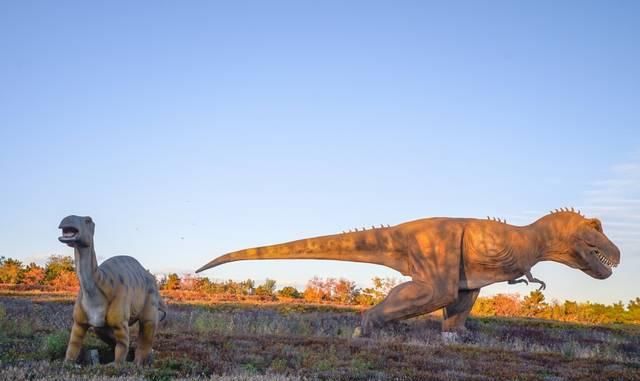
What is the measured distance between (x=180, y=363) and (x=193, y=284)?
2714cm

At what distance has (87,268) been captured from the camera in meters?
6.51

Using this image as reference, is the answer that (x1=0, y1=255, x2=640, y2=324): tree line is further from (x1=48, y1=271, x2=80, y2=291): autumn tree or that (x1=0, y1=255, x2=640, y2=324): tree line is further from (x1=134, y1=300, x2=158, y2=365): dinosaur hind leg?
(x1=134, y1=300, x2=158, y2=365): dinosaur hind leg

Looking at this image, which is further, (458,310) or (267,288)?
(267,288)

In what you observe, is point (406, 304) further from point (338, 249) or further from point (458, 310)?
point (338, 249)

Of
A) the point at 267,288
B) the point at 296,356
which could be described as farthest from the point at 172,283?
the point at 296,356

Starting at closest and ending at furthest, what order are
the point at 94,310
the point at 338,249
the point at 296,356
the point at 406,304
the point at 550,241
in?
the point at 94,310 < the point at 296,356 < the point at 406,304 < the point at 550,241 < the point at 338,249

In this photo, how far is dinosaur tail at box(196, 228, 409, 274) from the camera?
14867mm

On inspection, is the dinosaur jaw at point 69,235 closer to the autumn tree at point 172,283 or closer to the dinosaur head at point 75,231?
the dinosaur head at point 75,231

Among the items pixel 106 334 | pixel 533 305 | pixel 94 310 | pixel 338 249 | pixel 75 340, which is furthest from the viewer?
pixel 533 305

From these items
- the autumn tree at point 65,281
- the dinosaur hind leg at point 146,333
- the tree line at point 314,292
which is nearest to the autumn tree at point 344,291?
the tree line at point 314,292

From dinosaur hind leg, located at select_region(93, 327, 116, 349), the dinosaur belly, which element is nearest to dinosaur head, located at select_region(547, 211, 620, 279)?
dinosaur hind leg, located at select_region(93, 327, 116, 349)

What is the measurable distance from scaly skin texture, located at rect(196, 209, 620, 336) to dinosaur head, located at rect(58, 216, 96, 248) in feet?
25.4

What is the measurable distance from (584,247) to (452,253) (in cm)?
302

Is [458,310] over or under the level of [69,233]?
under
